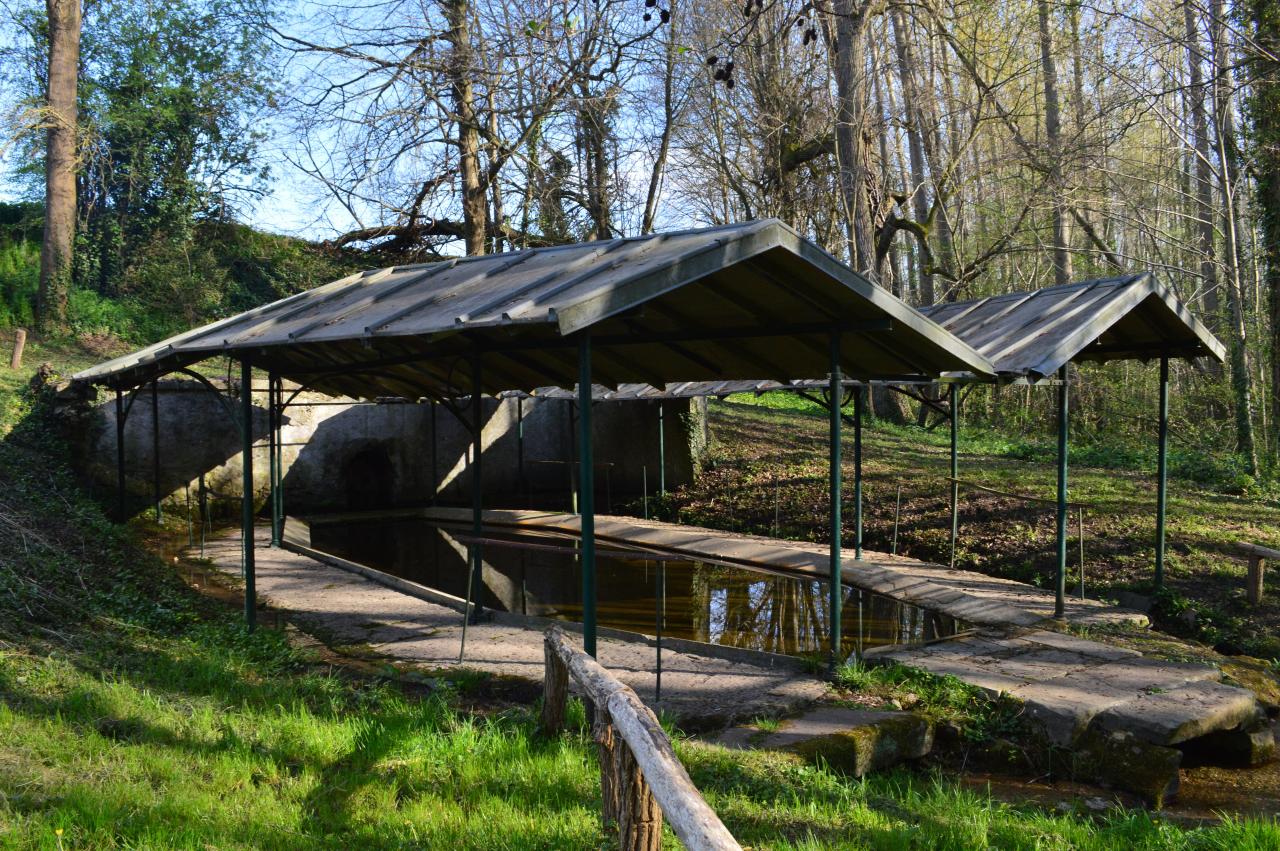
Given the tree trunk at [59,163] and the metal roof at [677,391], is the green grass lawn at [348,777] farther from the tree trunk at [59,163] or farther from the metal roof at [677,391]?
the tree trunk at [59,163]

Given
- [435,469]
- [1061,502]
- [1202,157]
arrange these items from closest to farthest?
[1061,502], [1202,157], [435,469]

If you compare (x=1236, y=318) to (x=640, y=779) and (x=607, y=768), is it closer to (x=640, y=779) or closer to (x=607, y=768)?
(x=607, y=768)

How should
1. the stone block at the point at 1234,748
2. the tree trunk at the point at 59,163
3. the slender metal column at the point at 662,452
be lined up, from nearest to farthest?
the stone block at the point at 1234,748 < the slender metal column at the point at 662,452 < the tree trunk at the point at 59,163

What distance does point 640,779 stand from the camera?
3.19 metres

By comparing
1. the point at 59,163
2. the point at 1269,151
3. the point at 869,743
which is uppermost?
the point at 59,163

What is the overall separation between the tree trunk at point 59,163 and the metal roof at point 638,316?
580 inches

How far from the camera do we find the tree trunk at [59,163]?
2183cm

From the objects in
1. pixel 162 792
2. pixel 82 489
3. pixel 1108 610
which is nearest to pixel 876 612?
pixel 1108 610

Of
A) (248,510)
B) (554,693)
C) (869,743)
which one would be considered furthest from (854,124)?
(554,693)

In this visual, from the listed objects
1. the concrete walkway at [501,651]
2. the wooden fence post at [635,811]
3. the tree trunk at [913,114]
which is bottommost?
the concrete walkway at [501,651]

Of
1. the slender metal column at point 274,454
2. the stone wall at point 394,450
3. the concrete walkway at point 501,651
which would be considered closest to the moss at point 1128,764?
the concrete walkway at point 501,651

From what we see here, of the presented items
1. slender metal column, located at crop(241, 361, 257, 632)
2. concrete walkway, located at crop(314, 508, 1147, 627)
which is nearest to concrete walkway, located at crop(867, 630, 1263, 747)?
concrete walkway, located at crop(314, 508, 1147, 627)

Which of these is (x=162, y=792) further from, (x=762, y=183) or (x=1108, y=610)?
(x=762, y=183)

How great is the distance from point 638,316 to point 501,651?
308cm
